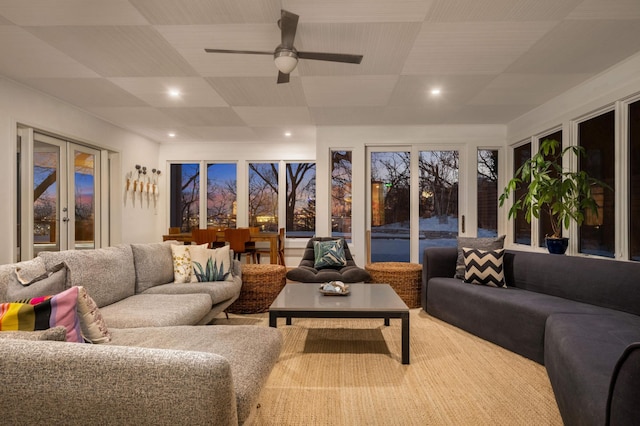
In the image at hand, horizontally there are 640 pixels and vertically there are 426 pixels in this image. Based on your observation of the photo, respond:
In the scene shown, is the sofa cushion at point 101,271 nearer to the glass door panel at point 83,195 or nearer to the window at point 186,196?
the glass door panel at point 83,195

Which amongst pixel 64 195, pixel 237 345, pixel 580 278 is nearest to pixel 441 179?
pixel 580 278

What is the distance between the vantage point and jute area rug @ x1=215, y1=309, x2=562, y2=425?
73.0 inches

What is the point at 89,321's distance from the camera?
65.3 inches

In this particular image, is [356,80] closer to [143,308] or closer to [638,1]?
[638,1]

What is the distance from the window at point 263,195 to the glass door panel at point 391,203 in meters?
2.22

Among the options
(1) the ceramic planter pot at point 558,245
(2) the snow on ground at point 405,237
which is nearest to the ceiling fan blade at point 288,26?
(1) the ceramic planter pot at point 558,245

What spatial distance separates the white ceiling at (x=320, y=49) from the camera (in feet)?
7.76

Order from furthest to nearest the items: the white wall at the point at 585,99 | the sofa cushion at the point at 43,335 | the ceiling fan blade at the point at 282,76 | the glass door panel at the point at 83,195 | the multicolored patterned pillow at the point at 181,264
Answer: the glass door panel at the point at 83,195, the multicolored patterned pillow at the point at 181,264, the white wall at the point at 585,99, the ceiling fan blade at the point at 282,76, the sofa cushion at the point at 43,335

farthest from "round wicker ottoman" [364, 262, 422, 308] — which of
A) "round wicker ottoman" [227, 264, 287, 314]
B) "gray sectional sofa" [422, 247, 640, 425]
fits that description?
"round wicker ottoman" [227, 264, 287, 314]

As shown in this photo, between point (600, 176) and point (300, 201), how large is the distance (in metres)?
4.75

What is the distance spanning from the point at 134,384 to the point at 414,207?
5103 mm

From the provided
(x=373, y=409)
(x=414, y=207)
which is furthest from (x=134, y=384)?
(x=414, y=207)

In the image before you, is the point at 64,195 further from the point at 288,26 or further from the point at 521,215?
the point at 521,215

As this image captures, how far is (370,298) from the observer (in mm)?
2859
